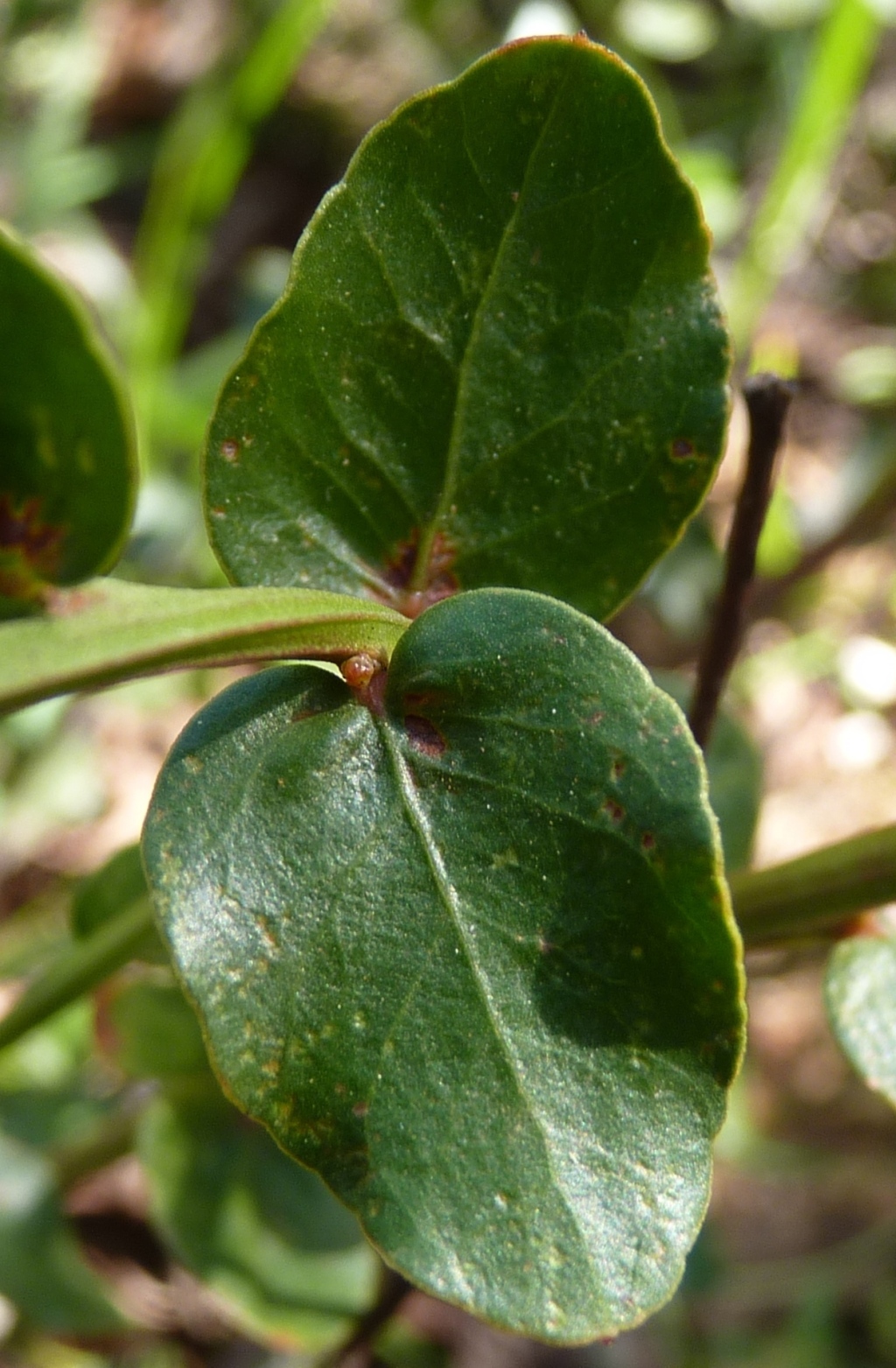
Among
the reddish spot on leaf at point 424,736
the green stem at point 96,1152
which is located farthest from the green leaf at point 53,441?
the green stem at point 96,1152

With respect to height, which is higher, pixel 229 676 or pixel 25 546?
pixel 25 546

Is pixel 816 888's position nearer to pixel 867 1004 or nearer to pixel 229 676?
pixel 867 1004

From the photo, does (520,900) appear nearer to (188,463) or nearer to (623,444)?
(623,444)

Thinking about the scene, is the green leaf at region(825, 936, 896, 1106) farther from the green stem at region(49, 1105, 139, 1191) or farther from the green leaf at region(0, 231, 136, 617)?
the green stem at region(49, 1105, 139, 1191)

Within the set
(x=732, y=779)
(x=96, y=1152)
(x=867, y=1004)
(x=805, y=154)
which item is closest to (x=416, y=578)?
(x=867, y=1004)

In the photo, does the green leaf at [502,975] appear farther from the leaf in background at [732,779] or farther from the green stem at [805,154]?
the green stem at [805,154]

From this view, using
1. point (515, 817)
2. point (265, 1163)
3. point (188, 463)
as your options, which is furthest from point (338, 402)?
point (188, 463)
